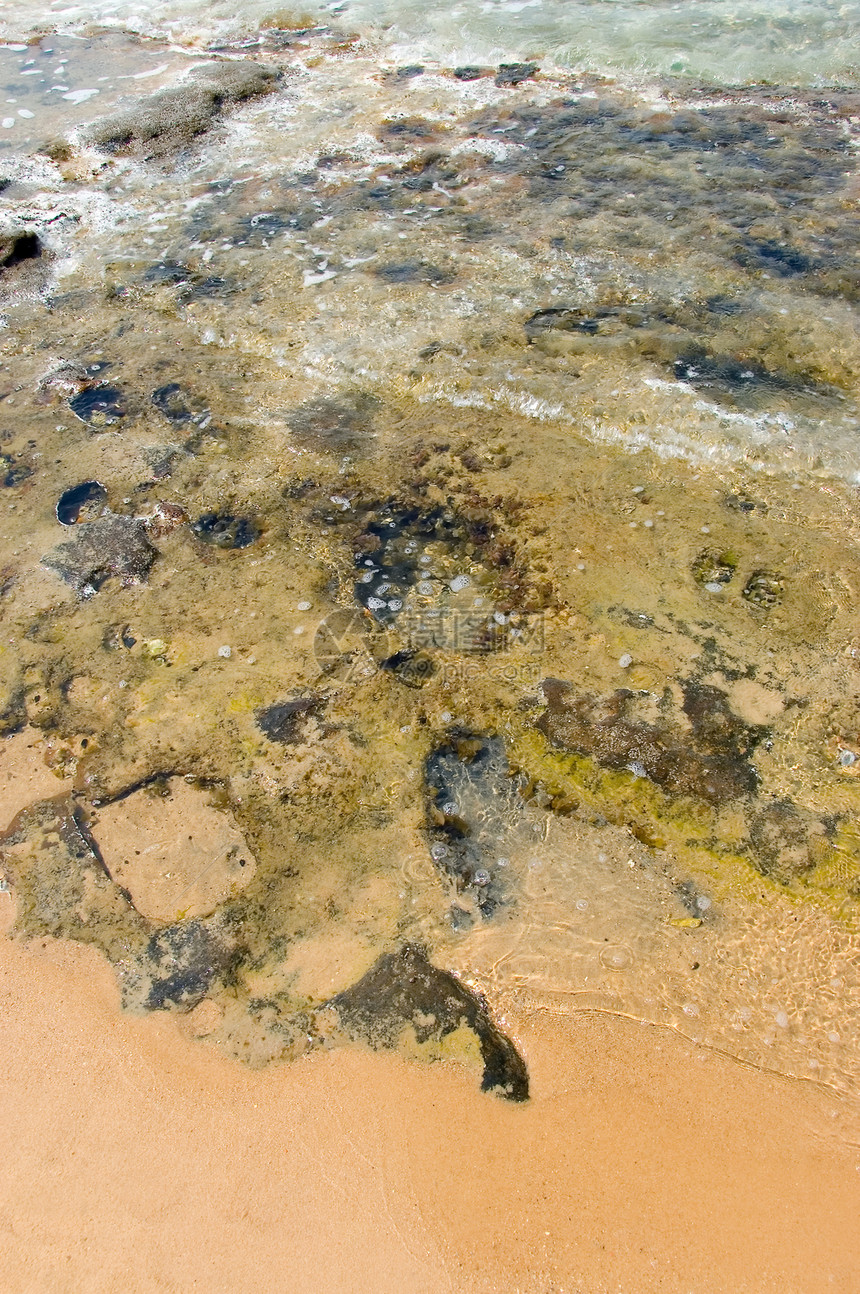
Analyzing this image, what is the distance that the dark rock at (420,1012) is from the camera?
2.31 meters

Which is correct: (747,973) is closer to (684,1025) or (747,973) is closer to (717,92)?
(684,1025)

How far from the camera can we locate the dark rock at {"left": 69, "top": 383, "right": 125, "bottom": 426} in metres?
4.57

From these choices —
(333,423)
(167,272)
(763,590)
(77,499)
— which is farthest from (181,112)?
(763,590)

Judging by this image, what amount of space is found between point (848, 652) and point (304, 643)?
2.29 metres

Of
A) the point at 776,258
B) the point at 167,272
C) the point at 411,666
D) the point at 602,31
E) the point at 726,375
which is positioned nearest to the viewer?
the point at 411,666

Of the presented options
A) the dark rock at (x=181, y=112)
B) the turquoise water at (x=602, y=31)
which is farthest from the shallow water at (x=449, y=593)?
the turquoise water at (x=602, y=31)

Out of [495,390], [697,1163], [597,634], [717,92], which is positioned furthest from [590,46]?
[697,1163]

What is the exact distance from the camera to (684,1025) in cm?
235

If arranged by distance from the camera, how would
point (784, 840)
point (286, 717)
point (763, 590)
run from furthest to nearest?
point (763, 590), point (286, 717), point (784, 840)

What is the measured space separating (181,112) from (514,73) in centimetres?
332

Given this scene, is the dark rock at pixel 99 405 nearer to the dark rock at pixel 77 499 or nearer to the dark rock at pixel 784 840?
the dark rock at pixel 77 499

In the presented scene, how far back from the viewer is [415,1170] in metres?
2.12

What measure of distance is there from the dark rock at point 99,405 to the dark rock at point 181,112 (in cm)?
372

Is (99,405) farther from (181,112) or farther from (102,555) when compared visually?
(181,112)
